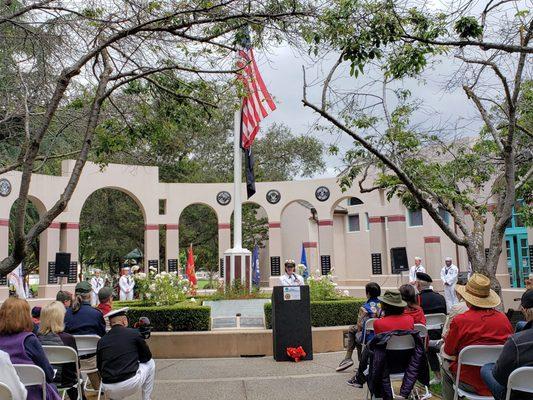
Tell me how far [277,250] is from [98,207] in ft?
36.5

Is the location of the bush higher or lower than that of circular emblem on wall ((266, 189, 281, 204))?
lower

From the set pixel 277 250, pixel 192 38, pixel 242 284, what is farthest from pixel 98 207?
pixel 192 38

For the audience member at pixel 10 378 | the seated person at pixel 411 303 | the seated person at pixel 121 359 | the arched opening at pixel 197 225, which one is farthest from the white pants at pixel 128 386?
the arched opening at pixel 197 225

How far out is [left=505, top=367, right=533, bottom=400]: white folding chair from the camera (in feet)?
12.4

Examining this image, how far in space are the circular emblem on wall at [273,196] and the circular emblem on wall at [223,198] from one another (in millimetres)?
1823

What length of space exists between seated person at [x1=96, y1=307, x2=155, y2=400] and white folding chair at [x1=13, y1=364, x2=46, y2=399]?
3.16 feet

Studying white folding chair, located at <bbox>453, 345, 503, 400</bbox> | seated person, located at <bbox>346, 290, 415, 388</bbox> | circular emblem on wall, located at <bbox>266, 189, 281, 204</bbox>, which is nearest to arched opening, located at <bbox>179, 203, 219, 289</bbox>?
circular emblem on wall, located at <bbox>266, 189, 281, 204</bbox>

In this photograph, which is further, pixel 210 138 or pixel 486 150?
pixel 210 138

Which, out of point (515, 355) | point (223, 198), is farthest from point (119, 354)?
point (223, 198)

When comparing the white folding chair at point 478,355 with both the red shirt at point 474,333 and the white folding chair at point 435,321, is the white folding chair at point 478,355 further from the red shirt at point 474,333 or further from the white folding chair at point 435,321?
the white folding chair at point 435,321

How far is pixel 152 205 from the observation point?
23.1 m

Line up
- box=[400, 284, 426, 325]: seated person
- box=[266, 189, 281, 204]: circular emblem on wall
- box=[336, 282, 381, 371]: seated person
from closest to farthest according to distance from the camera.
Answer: box=[400, 284, 426, 325]: seated person → box=[336, 282, 381, 371]: seated person → box=[266, 189, 281, 204]: circular emblem on wall

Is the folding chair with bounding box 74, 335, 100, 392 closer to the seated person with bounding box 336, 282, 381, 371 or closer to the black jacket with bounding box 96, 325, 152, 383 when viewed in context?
the black jacket with bounding box 96, 325, 152, 383

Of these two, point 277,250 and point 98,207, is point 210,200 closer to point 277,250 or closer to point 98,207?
point 277,250
